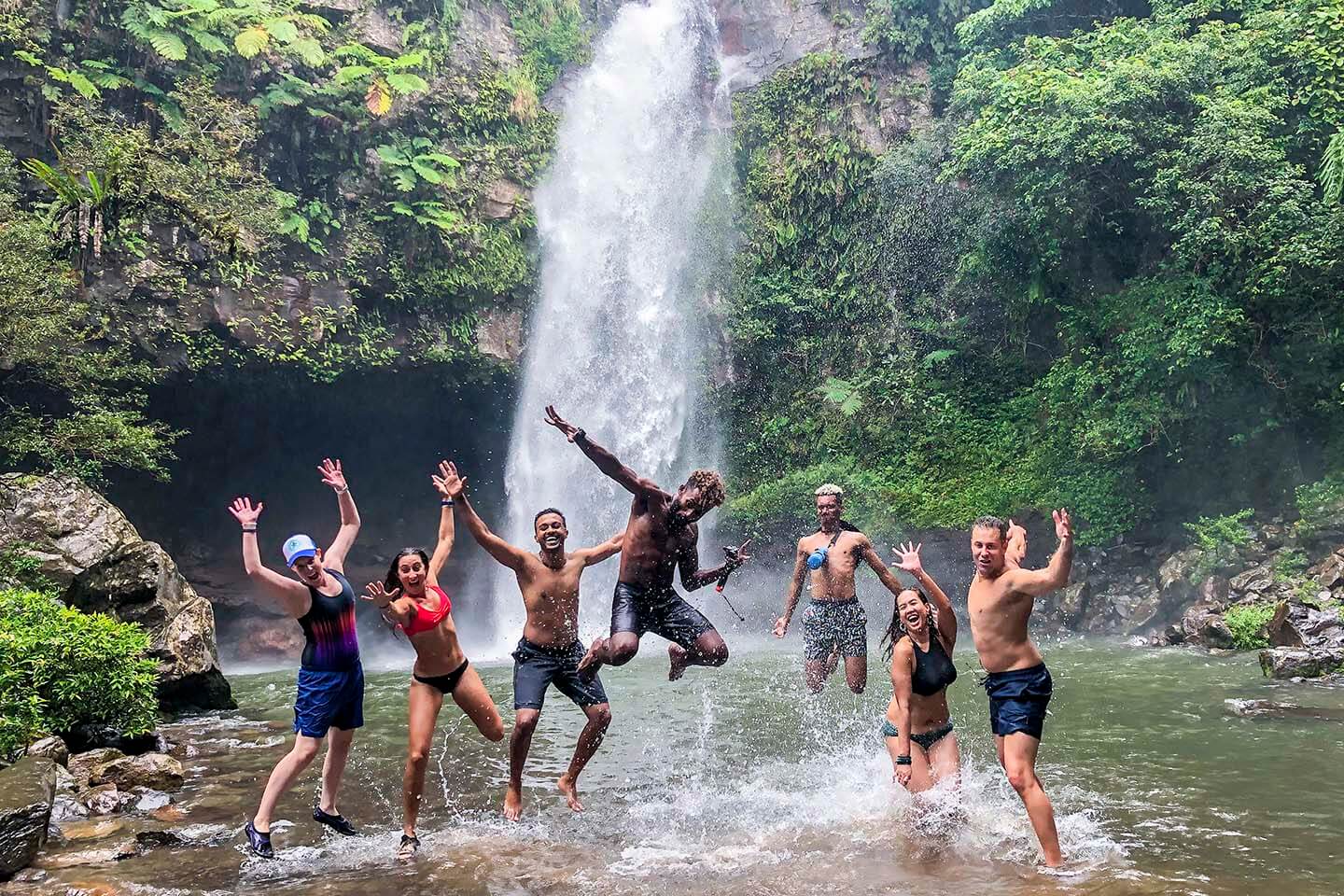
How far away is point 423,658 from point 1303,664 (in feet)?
30.9

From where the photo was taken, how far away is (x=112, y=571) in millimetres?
10156

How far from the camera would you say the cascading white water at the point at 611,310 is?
20.7 m

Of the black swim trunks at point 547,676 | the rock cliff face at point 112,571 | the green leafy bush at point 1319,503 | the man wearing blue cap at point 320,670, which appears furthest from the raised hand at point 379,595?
the green leafy bush at point 1319,503

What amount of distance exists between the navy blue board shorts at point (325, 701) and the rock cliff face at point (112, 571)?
5484 millimetres

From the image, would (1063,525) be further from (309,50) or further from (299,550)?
(309,50)

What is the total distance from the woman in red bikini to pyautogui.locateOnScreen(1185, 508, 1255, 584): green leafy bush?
14414 mm

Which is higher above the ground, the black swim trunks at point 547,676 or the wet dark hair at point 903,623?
the wet dark hair at point 903,623

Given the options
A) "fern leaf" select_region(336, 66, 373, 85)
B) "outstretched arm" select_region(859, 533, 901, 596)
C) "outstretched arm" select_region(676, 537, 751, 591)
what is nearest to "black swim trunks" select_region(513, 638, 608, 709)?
"outstretched arm" select_region(676, 537, 751, 591)

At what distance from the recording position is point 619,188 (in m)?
22.3

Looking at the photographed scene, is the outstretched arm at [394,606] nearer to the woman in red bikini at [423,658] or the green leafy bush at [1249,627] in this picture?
the woman in red bikini at [423,658]

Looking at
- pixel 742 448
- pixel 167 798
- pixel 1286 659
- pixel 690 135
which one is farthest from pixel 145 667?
pixel 690 135

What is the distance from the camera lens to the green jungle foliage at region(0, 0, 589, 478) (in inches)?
565

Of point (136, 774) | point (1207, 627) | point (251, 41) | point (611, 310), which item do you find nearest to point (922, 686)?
point (136, 774)

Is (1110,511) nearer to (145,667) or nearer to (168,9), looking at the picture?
(145,667)
